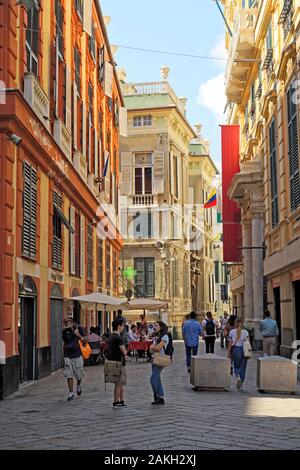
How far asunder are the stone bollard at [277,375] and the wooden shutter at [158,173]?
30313mm

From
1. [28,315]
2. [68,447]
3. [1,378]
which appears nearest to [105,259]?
[28,315]

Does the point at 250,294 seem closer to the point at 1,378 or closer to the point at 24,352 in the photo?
the point at 24,352

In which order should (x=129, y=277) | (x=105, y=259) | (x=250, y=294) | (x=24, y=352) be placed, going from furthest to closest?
(x=129, y=277) < (x=105, y=259) < (x=250, y=294) < (x=24, y=352)

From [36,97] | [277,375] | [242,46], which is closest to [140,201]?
[242,46]

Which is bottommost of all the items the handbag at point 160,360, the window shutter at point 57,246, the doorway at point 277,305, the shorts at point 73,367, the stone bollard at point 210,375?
the stone bollard at point 210,375

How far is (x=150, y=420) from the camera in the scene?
9.38m

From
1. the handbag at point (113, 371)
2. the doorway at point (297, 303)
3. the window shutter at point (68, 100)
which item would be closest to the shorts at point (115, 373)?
the handbag at point (113, 371)

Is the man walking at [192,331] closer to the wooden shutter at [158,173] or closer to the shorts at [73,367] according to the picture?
the shorts at [73,367]

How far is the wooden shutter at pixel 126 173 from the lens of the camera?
43062 millimetres

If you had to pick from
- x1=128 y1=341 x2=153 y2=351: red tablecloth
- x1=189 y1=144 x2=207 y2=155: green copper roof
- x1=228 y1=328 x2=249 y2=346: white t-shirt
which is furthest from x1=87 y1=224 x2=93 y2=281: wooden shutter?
x1=189 y1=144 x2=207 y2=155: green copper roof

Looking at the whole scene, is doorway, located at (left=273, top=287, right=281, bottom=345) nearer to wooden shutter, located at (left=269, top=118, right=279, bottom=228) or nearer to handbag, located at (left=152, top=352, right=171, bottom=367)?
wooden shutter, located at (left=269, top=118, right=279, bottom=228)

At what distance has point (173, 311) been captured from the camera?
4269 cm

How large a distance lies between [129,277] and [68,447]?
34534 mm

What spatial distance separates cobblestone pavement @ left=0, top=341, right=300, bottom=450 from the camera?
778 cm
